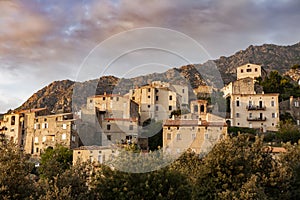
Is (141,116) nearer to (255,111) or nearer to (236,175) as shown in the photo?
(255,111)

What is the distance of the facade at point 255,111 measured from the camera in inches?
2773

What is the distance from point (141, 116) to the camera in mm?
70312

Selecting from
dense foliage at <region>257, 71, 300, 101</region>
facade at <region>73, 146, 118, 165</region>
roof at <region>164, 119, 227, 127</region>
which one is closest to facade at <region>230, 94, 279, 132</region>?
dense foliage at <region>257, 71, 300, 101</region>

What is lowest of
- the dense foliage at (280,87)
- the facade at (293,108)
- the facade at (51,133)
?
the facade at (51,133)

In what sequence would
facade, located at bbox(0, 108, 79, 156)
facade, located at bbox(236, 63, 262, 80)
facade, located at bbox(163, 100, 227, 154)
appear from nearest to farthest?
1. facade, located at bbox(163, 100, 227, 154)
2. facade, located at bbox(0, 108, 79, 156)
3. facade, located at bbox(236, 63, 262, 80)

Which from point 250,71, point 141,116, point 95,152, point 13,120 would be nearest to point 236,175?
point 95,152

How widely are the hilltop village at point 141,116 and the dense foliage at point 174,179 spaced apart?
82.1ft

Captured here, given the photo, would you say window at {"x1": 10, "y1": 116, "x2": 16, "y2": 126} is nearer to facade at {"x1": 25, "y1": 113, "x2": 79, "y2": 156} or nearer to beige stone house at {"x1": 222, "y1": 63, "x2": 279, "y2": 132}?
facade at {"x1": 25, "y1": 113, "x2": 79, "y2": 156}

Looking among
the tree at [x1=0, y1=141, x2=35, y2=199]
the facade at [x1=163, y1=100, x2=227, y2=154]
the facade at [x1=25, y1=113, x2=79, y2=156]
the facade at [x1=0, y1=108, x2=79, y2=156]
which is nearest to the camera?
the tree at [x1=0, y1=141, x2=35, y2=199]

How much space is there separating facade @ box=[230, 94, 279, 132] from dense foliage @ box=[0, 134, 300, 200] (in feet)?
119

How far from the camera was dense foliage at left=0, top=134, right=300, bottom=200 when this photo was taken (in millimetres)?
23094

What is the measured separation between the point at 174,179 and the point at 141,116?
4359 centimetres

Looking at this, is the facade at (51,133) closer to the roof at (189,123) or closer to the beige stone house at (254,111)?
the roof at (189,123)

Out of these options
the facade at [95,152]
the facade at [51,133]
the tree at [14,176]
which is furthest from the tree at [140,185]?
the facade at [51,133]
